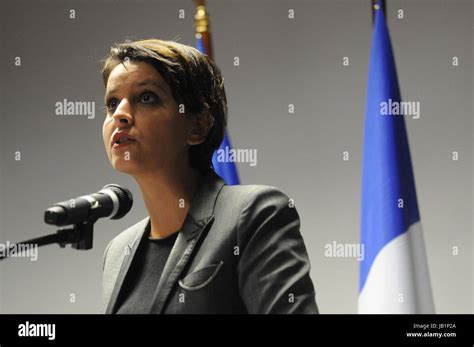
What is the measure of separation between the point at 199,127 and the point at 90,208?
0.71 metres

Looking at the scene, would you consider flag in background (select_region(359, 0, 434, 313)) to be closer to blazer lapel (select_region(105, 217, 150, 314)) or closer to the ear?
the ear

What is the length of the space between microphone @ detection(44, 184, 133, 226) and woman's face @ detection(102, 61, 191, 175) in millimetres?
321

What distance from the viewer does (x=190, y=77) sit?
8.99 feet

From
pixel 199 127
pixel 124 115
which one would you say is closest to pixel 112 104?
pixel 124 115

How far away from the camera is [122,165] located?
2.71 meters

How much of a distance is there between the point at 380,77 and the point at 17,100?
190cm

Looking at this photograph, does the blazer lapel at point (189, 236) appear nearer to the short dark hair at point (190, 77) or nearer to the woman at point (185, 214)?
the woman at point (185, 214)

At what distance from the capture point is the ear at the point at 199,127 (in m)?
2.78

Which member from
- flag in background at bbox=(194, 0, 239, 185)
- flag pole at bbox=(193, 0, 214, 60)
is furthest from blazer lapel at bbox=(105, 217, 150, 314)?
flag pole at bbox=(193, 0, 214, 60)

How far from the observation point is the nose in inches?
107

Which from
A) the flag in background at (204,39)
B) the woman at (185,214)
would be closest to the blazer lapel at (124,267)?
the woman at (185,214)
